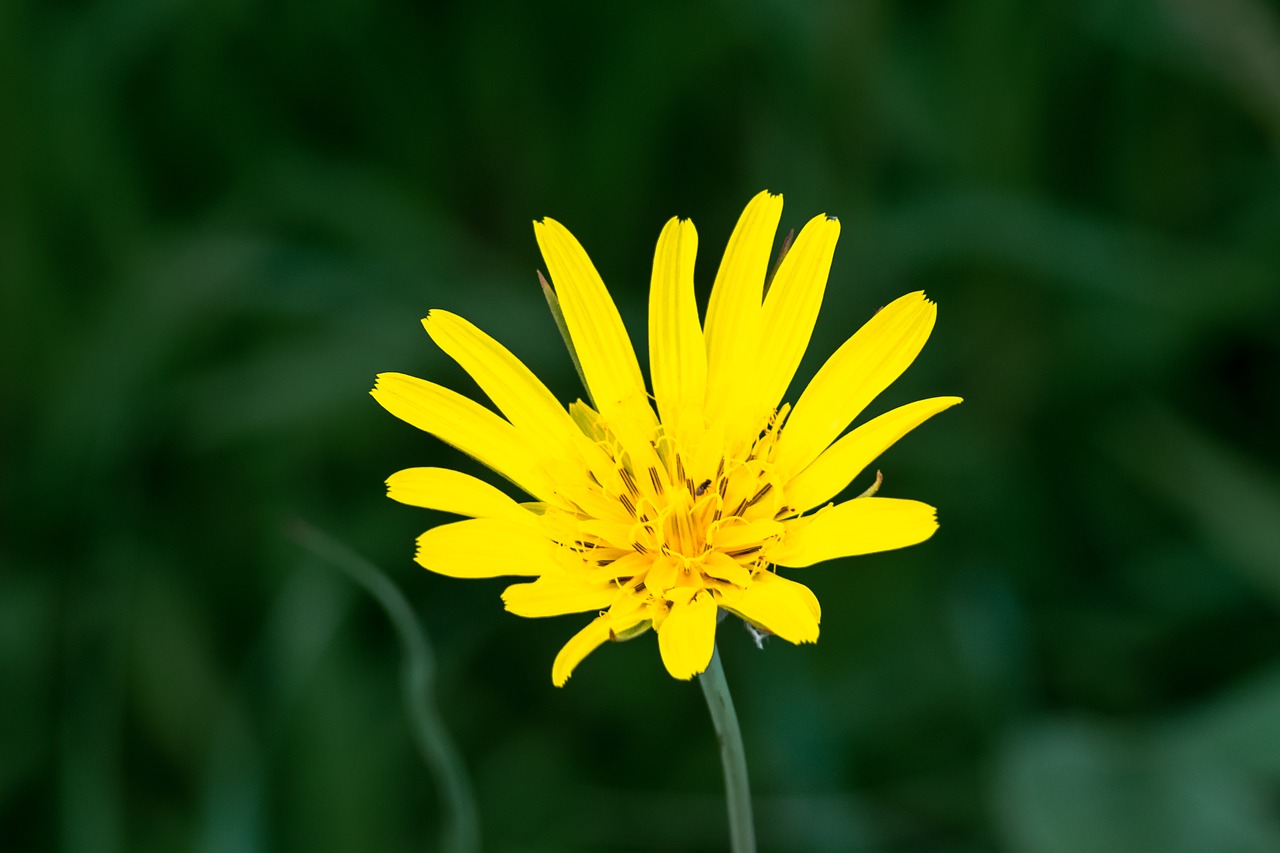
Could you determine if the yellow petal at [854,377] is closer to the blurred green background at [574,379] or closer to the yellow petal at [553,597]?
the yellow petal at [553,597]

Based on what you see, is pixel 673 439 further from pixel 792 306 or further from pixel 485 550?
pixel 485 550

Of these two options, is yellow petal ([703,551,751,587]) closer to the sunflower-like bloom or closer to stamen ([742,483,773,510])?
the sunflower-like bloom

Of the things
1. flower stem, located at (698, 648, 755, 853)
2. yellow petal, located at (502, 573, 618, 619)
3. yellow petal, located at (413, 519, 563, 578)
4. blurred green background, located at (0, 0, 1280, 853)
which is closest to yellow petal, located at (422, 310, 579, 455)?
yellow petal, located at (413, 519, 563, 578)

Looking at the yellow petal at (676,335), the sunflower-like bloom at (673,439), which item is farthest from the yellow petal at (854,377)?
the yellow petal at (676,335)

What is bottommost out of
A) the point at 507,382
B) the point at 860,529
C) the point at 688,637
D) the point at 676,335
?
the point at 688,637

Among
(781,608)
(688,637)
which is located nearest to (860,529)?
(781,608)

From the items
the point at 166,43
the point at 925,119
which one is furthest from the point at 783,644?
the point at 166,43

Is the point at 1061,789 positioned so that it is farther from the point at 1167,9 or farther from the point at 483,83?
the point at 483,83
